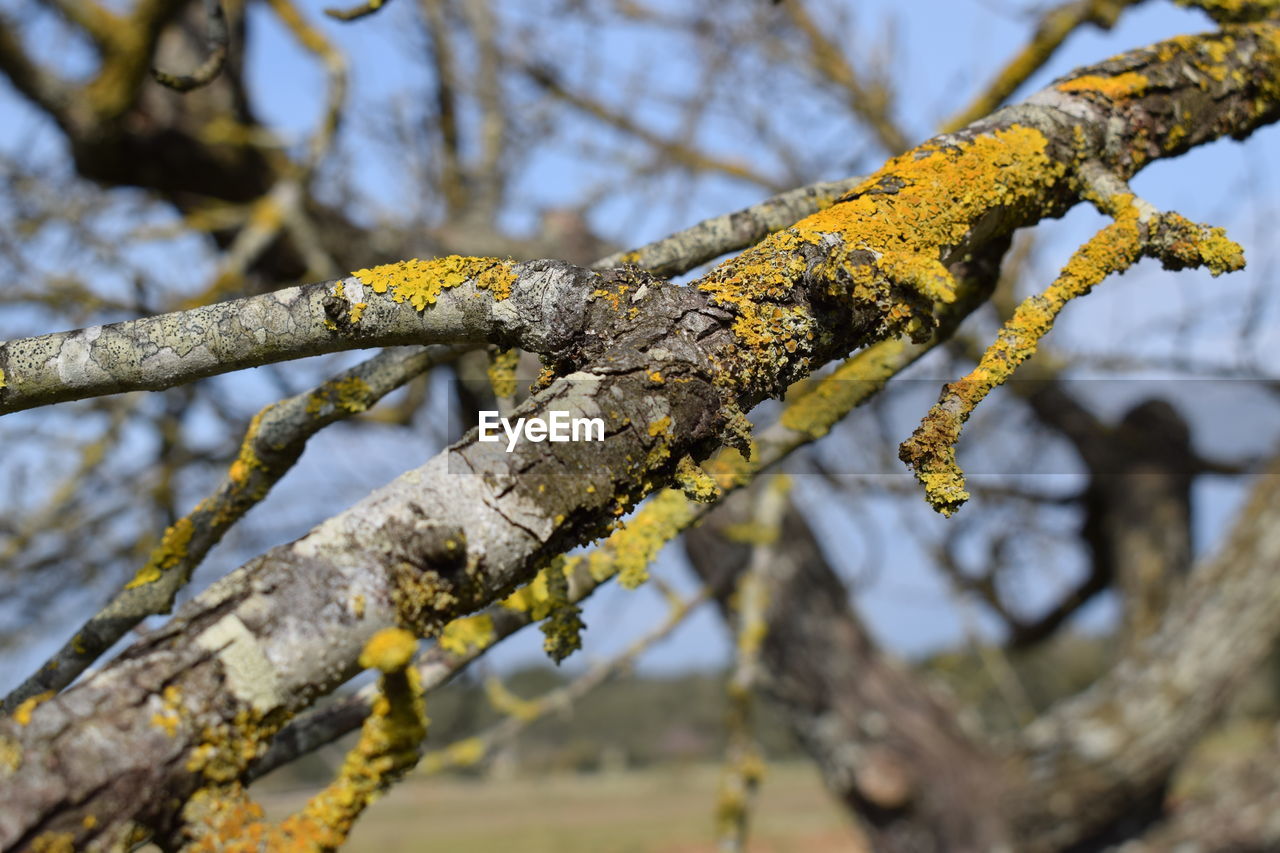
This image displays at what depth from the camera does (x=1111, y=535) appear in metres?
5.07

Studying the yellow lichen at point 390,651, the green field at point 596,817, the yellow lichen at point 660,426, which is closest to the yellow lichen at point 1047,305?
the yellow lichen at point 660,426

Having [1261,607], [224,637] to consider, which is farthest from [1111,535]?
[224,637]

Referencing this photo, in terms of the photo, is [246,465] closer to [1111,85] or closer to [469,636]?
[469,636]

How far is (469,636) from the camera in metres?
1.37

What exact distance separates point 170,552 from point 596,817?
14934 mm

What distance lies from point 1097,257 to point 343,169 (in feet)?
14.0

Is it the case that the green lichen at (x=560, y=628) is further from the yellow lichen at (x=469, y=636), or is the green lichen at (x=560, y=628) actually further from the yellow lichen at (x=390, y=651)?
the yellow lichen at (x=390, y=651)

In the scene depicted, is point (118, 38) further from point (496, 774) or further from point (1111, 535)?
point (1111, 535)

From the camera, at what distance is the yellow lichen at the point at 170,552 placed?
128 cm

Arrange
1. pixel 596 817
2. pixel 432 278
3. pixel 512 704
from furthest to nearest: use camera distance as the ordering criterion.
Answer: pixel 596 817 → pixel 512 704 → pixel 432 278

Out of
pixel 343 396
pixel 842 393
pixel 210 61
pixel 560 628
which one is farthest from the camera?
pixel 210 61

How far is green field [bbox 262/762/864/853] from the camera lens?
12.3 metres

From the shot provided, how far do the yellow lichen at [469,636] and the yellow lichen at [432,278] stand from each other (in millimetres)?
571

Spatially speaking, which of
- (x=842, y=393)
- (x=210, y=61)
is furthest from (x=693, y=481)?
(x=210, y=61)
